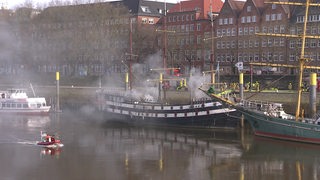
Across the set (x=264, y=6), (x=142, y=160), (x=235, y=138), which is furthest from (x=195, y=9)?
(x=142, y=160)

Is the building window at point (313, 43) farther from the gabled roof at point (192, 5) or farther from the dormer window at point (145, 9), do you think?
the dormer window at point (145, 9)

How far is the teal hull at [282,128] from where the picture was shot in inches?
1829

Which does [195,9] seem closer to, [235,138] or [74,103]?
[74,103]

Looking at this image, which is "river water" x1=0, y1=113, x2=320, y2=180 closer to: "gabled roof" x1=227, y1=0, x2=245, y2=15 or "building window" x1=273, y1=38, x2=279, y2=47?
"building window" x1=273, y1=38, x2=279, y2=47

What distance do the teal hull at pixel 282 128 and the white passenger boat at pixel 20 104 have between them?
3073 cm

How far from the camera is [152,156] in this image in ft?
142

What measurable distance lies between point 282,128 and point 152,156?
12.2 meters

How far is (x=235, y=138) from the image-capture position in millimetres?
51594

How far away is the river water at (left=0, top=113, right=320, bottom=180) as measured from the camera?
1475 inches

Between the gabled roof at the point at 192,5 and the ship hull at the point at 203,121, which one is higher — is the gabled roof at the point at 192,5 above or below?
above

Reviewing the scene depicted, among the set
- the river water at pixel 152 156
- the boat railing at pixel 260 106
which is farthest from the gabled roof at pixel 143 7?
the boat railing at pixel 260 106

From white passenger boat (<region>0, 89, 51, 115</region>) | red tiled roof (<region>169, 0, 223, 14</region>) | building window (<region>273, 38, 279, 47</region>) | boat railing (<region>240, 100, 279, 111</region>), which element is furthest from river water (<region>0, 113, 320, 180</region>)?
red tiled roof (<region>169, 0, 223, 14</region>)

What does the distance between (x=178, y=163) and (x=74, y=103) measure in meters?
48.6

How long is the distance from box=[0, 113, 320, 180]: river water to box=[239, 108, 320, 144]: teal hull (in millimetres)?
698
